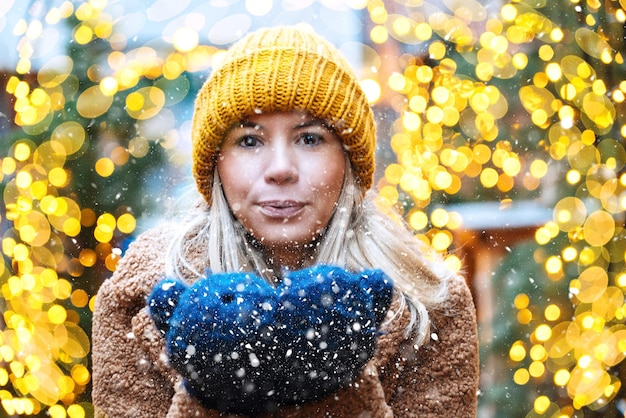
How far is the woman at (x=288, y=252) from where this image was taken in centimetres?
84

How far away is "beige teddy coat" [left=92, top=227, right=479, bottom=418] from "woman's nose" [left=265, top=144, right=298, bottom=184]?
0.23 m

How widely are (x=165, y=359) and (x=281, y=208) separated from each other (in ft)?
0.84

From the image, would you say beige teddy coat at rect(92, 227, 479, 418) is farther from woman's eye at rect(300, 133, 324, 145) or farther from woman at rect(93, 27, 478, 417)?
woman's eye at rect(300, 133, 324, 145)

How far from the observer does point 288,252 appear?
939 millimetres

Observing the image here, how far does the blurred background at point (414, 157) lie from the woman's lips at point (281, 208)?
37cm

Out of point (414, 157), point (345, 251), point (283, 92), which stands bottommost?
point (414, 157)

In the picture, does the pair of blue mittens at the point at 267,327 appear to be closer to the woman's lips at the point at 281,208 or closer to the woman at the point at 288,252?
the woman at the point at 288,252

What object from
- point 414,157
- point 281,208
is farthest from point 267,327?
point 414,157

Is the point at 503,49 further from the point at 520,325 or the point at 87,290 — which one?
the point at 87,290

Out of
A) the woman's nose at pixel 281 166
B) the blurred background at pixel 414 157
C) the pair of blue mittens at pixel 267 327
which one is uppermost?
the woman's nose at pixel 281 166

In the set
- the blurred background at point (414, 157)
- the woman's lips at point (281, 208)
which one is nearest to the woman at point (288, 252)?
the woman's lips at point (281, 208)

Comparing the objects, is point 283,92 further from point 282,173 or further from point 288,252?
point 288,252

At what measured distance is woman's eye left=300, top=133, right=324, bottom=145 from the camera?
87cm

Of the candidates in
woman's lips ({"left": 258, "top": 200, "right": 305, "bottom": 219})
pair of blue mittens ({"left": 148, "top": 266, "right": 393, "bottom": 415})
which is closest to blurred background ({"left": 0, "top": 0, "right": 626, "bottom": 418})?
woman's lips ({"left": 258, "top": 200, "right": 305, "bottom": 219})
